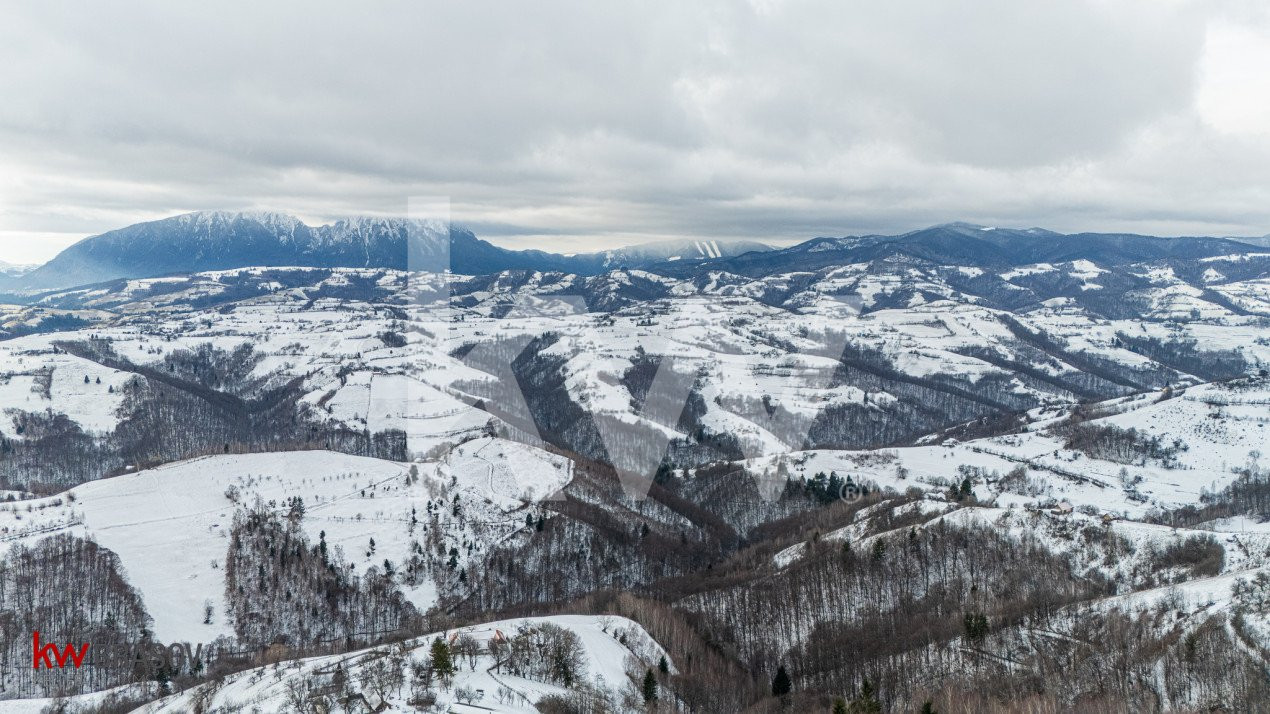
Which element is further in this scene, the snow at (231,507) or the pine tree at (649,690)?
the snow at (231,507)

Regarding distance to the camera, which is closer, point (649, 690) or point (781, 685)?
point (649, 690)

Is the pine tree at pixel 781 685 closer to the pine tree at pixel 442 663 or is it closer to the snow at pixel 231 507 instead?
the pine tree at pixel 442 663

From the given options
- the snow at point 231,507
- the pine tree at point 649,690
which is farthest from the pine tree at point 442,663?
the snow at point 231,507

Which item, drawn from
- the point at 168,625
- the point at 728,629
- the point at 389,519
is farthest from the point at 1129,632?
the point at 168,625

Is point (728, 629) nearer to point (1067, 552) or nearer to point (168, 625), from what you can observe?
point (1067, 552)

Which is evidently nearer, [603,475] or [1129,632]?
[1129,632]

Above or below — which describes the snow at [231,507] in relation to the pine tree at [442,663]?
below

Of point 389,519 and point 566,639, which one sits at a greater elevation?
point 566,639

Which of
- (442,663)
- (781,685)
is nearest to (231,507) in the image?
(442,663)

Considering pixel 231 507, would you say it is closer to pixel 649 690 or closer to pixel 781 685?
pixel 649 690

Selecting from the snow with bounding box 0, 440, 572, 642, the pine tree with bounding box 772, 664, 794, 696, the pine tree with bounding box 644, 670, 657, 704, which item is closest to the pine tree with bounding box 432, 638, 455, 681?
the pine tree with bounding box 644, 670, 657, 704

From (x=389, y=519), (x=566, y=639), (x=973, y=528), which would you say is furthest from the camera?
(x=389, y=519)
